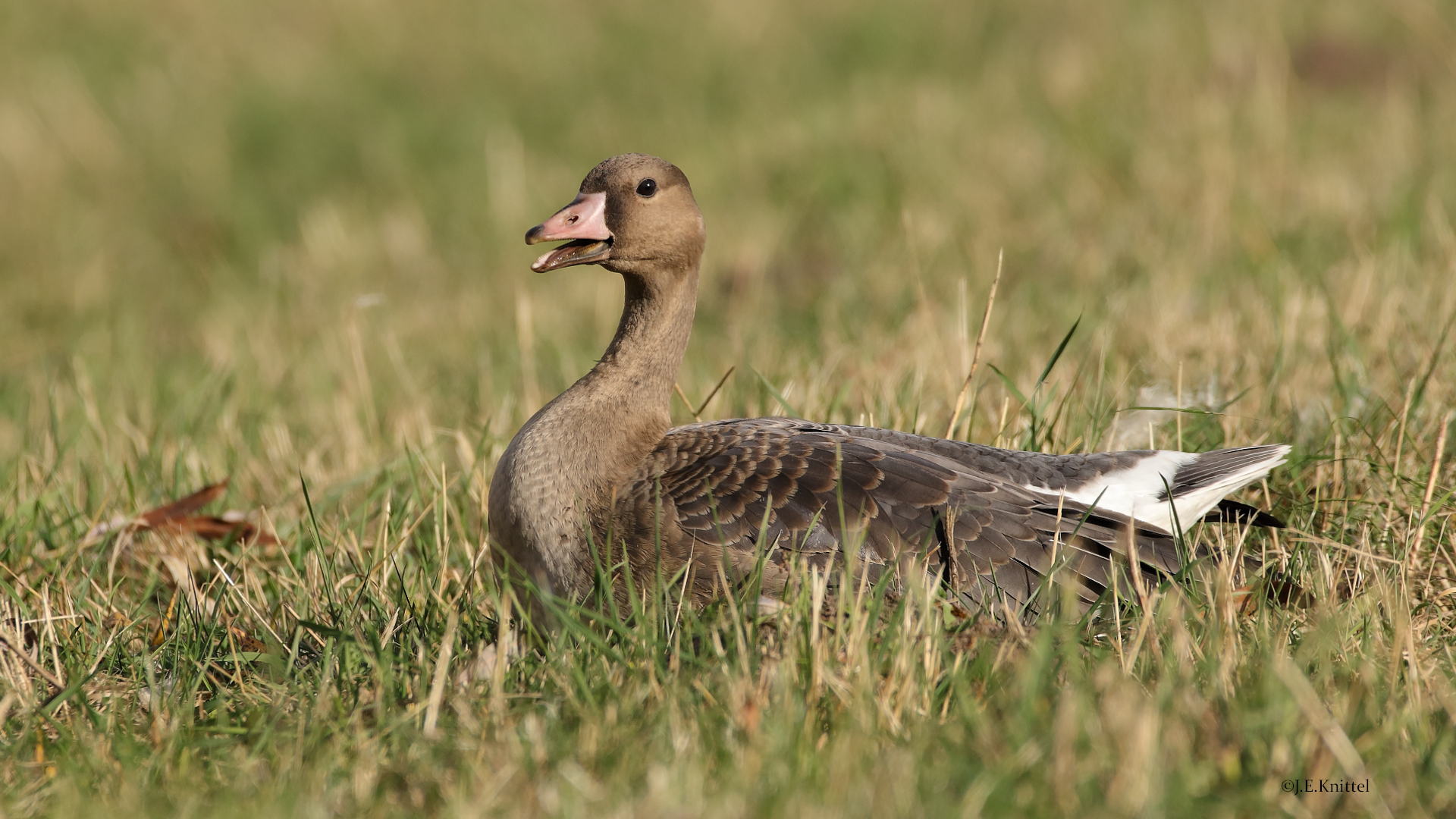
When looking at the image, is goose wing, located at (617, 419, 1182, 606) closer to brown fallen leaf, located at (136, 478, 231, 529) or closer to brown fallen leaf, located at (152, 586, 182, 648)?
brown fallen leaf, located at (152, 586, 182, 648)

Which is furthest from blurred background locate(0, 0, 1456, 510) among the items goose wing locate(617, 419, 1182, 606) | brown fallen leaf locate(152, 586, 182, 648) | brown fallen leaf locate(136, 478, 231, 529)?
brown fallen leaf locate(152, 586, 182, 648)

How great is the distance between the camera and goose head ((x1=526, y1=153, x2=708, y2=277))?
3.80 metres

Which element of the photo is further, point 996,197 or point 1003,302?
point 996,197

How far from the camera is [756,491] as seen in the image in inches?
133

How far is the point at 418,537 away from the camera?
3932mm

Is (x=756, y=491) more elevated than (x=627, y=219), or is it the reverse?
(x=627, y=219)

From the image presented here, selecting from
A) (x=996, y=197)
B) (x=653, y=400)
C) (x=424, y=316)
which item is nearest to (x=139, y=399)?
(x=424, y=316)

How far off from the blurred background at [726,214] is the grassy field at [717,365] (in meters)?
0.04

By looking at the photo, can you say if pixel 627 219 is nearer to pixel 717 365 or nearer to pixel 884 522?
pixel 884 522

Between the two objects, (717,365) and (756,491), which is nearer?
(756,491)

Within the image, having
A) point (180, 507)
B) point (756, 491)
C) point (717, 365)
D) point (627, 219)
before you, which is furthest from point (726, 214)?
point (756, 491)

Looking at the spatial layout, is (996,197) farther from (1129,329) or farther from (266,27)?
(266,27)

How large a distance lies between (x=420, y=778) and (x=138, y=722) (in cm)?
89

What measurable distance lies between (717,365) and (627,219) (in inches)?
80.9
